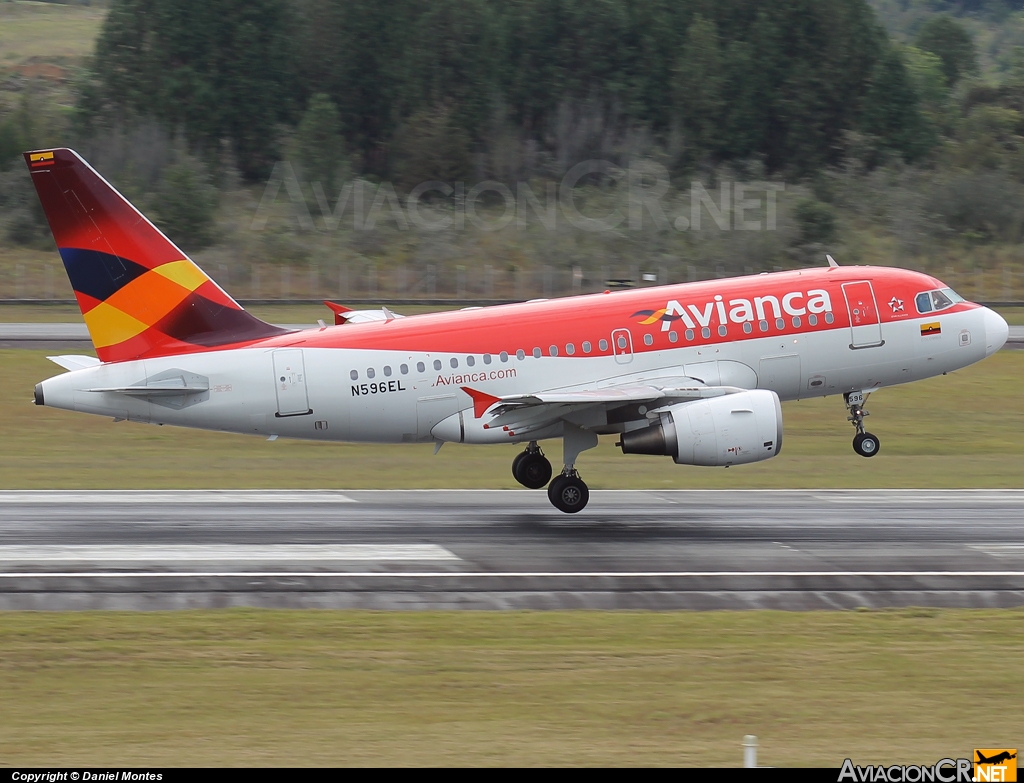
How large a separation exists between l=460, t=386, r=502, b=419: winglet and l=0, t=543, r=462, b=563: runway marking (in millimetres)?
3148

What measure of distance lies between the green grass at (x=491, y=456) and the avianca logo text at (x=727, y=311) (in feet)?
20.7

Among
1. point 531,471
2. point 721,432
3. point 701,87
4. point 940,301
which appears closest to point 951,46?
point 701,87

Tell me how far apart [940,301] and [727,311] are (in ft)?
16.8

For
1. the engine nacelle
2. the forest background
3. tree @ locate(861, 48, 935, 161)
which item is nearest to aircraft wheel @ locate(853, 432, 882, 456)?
the engine nacelle

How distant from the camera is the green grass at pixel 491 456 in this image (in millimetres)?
32500

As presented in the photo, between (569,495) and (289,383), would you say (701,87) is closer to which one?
(569,495)

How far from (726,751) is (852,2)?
9424 centimetres

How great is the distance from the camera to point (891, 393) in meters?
44.6

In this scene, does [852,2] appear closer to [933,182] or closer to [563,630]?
[933,182]

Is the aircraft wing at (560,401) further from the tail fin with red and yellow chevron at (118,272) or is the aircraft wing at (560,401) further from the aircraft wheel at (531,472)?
the tail fin with red and yellow chevron at (118,272)

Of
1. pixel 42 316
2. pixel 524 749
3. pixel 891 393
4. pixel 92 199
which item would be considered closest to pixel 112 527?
pixel 92 199

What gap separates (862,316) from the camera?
90.4 ft

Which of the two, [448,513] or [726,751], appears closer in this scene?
[726,751]

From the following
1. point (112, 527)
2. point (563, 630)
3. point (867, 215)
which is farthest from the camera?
point (867, 215)
